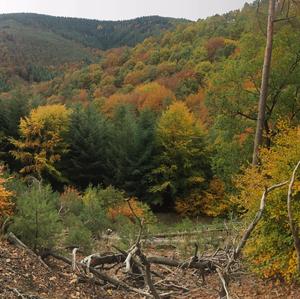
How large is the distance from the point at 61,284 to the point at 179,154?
23.1 meters

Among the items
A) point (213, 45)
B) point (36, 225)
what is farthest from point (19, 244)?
point (213, 45)

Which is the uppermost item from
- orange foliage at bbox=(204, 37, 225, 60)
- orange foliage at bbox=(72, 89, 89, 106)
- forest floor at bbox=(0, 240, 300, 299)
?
orange foliage at bbox=(204, 37, 225, 60)

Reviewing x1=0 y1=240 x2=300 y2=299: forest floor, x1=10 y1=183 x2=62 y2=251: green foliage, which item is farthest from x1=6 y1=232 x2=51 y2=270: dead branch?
x1=10 y1=183 x2=62 y2=251: green foliage

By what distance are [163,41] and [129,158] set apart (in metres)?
71.3

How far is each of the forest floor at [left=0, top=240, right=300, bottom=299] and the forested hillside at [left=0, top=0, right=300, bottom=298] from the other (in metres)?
0.34

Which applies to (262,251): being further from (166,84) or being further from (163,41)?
(163,41)

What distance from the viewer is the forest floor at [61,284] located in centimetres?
655

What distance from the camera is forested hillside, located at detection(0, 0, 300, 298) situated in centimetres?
851

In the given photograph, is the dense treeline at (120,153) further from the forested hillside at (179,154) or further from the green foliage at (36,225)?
the green foliage at (36,225)

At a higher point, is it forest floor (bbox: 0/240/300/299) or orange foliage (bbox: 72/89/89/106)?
forest floor (bbox: 0/240/300/299)

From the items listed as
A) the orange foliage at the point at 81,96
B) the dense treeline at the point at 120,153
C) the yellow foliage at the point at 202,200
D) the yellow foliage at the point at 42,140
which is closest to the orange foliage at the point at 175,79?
the orange foliage at the point at 81,96

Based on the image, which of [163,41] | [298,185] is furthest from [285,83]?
[163,41]

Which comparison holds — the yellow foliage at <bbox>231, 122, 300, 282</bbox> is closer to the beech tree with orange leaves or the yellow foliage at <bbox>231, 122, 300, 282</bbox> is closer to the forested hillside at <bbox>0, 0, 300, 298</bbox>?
the forested hillside at <bbox>0, 0, 300, 298</bbox>

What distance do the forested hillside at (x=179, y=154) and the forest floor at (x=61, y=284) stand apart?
342mm
